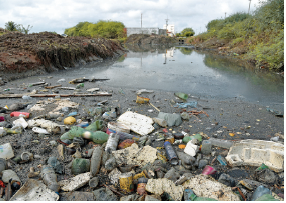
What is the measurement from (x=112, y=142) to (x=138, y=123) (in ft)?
2.58

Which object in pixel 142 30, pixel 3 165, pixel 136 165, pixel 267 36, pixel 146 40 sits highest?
pixel 142 30

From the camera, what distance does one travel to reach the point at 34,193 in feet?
5.68

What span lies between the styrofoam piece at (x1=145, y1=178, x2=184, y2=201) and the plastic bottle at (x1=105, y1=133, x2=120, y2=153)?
80 centimetres

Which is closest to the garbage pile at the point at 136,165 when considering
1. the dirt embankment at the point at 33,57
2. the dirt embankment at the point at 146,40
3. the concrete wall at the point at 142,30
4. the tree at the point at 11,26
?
the dirt embankment at the point at 33,57

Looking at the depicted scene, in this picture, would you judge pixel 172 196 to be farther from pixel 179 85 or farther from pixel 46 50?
pixel 46 50

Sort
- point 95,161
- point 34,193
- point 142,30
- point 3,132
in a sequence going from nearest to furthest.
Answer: point 34,193
point 95,161
point 3,132
point 142,30

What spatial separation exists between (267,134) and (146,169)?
2.22 meters

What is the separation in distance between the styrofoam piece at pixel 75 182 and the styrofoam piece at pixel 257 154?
67.7 inches

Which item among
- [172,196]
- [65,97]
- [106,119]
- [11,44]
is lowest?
[172,196]

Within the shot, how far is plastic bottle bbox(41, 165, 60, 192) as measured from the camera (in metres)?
1.81

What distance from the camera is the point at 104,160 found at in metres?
2.18

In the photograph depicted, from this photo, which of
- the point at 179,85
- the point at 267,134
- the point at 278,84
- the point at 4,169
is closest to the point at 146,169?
the point at 4,169

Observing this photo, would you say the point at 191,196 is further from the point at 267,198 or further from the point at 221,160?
the point at 221,160

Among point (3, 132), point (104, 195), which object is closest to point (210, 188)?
point (104, 195)
